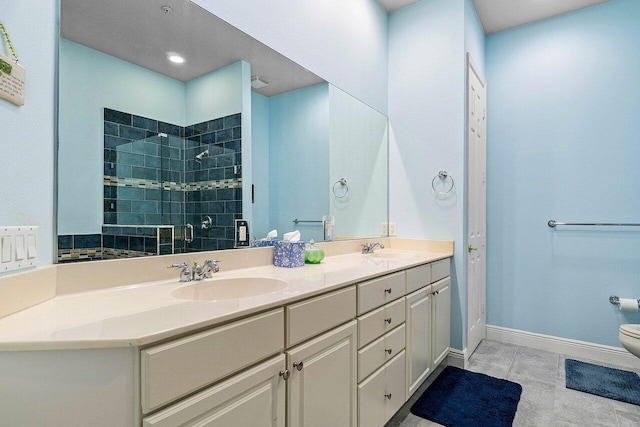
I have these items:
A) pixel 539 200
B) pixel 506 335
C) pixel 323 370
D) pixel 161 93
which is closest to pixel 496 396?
pixel 506 335

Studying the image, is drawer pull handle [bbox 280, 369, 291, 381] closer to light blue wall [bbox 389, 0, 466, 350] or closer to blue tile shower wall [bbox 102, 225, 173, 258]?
blue tile shower wall [bbox 102, 225, 173, 258]

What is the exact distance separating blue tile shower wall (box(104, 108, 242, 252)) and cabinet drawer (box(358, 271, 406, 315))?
646mm

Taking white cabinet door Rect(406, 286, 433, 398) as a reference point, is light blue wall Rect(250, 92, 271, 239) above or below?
above

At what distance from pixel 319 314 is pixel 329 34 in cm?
179

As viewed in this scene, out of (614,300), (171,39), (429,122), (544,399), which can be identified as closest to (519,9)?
(429,122)

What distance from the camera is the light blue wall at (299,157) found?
178cm

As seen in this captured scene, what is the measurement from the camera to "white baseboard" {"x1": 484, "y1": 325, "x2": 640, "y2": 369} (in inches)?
92.9

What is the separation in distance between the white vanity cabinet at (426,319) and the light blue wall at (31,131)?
5.03 feet

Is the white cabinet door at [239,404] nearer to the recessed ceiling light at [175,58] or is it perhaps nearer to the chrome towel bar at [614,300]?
the recessed ceiling light at [175,58]

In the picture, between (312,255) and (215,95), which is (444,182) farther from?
(215,95)

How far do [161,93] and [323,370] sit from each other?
121cm

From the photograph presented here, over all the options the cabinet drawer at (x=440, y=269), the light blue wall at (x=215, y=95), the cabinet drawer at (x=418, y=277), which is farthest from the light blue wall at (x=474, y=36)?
the light blue wall at (x=215, y=95)

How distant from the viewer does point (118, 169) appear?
3.76ft

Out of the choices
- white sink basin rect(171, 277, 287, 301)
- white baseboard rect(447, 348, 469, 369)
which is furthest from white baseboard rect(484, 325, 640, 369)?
white sink basin rect(171, 277, 287, 301)
